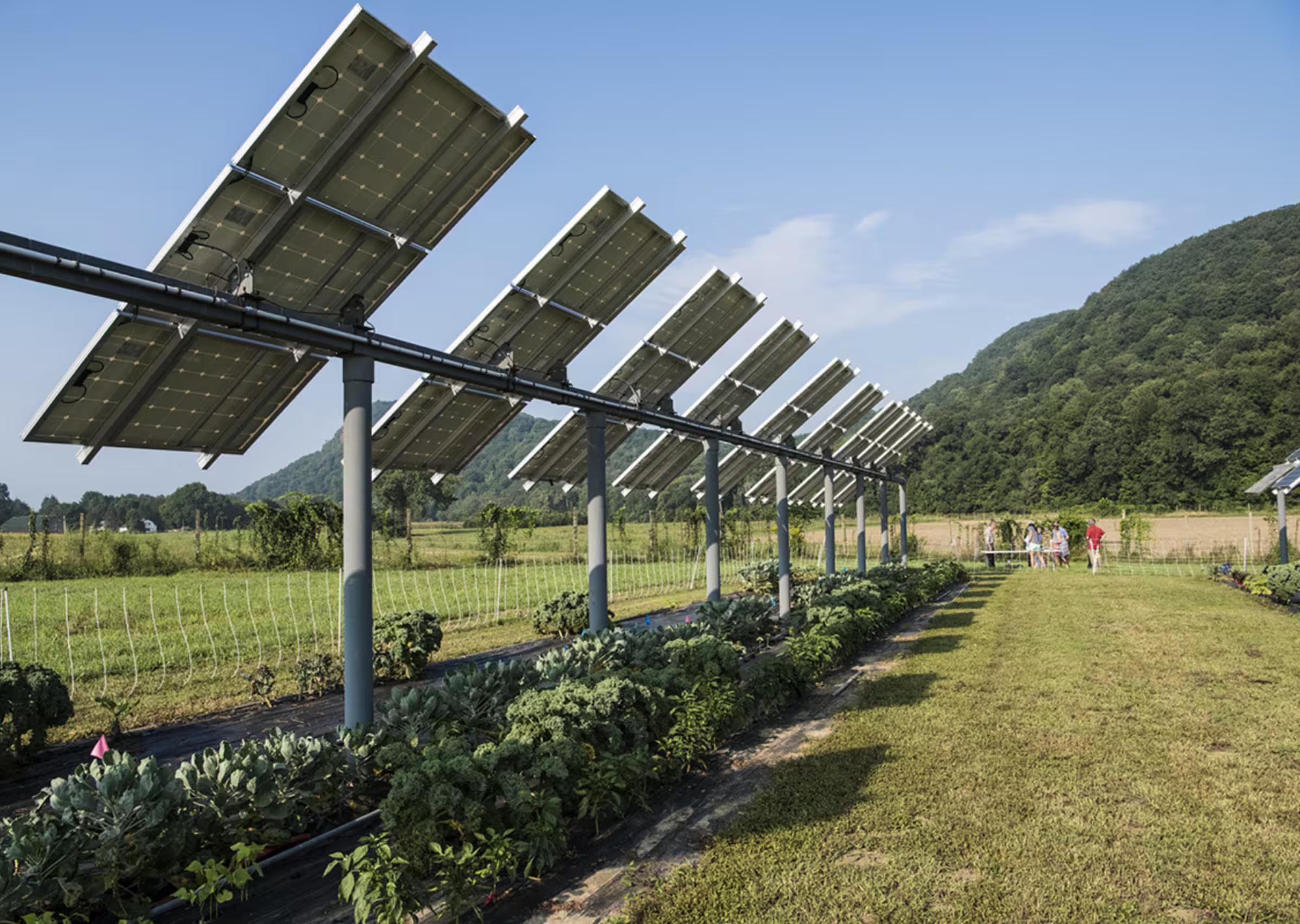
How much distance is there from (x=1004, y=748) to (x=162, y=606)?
74.8ft

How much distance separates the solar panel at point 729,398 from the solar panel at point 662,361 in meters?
1.47

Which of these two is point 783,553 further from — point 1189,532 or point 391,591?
point 1189,532

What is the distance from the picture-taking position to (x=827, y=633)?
43.5 feet

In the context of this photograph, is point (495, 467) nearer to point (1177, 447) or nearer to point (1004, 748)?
point (1177, 447)

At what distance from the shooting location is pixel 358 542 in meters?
7.63

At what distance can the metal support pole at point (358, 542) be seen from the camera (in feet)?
24.6

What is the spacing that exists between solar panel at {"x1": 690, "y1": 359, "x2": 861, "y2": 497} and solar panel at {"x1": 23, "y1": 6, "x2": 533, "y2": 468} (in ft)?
38.9

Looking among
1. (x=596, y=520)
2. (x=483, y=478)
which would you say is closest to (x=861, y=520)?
(x=596, y=520)

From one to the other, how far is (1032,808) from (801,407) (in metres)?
14.1

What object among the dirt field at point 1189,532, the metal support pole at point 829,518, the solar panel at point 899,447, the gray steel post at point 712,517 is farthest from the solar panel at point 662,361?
the dirt field at point 1189,532

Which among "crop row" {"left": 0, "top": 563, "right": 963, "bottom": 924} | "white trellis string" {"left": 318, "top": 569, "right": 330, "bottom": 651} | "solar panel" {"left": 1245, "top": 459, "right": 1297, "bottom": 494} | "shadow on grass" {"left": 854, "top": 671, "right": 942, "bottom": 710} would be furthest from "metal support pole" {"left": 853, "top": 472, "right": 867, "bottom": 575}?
"crop row" {"left": 0, "top": 563, "right": 963, "bottom": 924}

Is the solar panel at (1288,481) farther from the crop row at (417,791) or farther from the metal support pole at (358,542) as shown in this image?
the metal support pole at (358,542)

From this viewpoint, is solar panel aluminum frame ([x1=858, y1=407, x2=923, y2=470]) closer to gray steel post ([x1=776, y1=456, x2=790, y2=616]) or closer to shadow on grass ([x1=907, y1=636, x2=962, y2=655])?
gray steel post ([x1=776, y1=456, x2=790, y2=616])

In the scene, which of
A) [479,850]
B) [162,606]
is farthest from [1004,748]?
[162,606]
